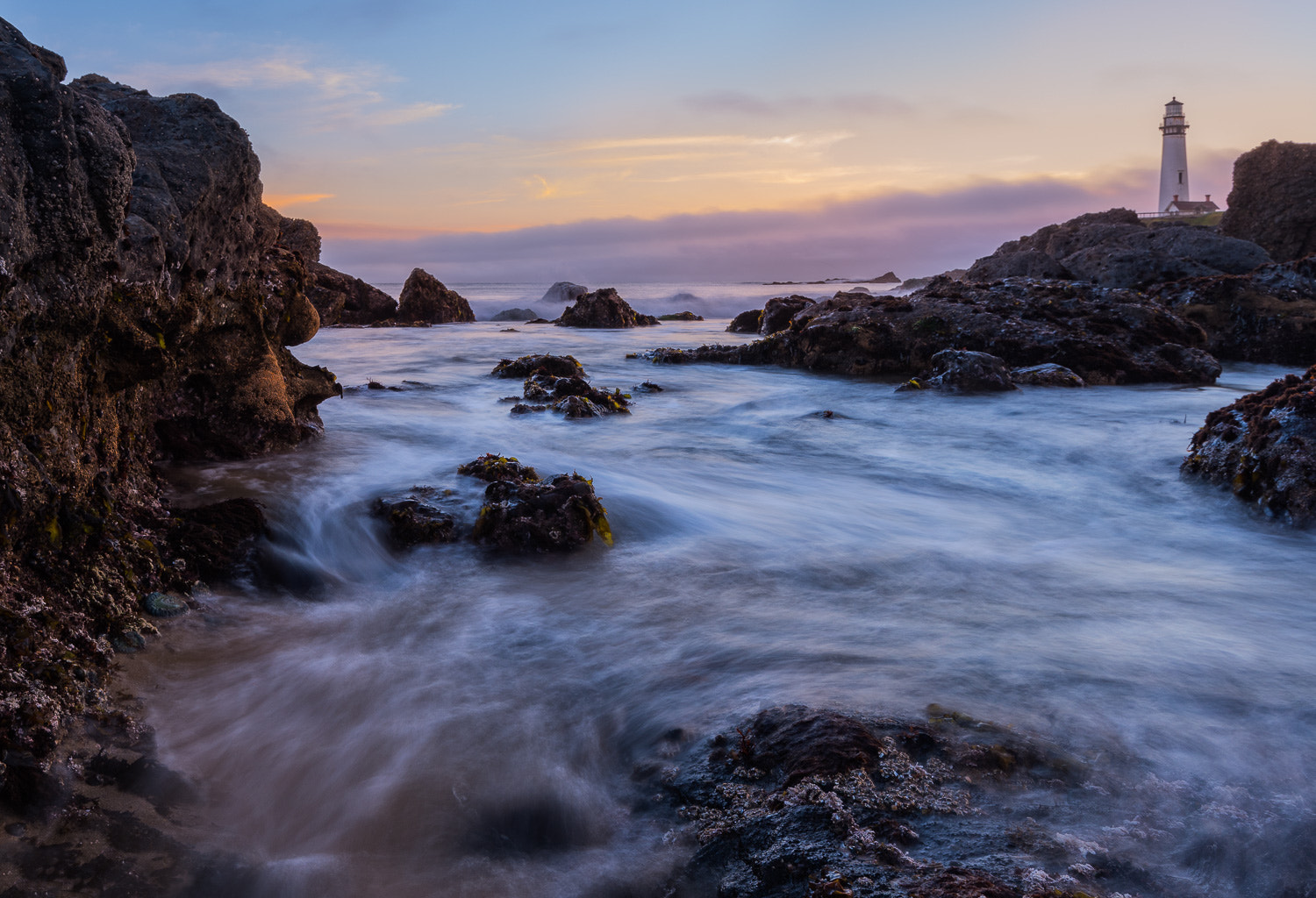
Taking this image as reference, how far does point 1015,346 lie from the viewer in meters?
11.4

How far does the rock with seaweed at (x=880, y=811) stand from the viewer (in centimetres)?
181

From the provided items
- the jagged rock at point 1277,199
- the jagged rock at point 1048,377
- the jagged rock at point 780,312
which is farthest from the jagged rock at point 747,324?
the jagged rock at point 1048,377

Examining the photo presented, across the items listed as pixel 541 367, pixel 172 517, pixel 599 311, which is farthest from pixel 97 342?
pixel 599 311

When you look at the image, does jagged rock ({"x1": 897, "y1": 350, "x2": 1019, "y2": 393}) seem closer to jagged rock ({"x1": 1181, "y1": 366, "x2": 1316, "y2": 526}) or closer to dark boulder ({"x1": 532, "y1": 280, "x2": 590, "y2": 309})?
jagged rock ({"x1": 1181, "y1": 366, "x2": 1316, "y2": 526})

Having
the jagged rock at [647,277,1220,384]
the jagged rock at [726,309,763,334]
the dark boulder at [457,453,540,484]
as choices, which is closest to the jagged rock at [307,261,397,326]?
the jagged rock at [726,309,763,334]

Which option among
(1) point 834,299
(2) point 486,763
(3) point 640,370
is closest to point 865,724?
(2) point 486,763

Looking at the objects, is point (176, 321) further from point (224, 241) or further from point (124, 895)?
point (124, 895)

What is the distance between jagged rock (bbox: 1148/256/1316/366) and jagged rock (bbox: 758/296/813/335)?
338 inches

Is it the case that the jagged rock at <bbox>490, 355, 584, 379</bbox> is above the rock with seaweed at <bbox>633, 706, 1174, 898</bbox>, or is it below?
above

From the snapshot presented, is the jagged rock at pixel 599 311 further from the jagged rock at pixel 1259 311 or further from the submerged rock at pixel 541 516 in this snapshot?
the submerged rock at pixel 541 516

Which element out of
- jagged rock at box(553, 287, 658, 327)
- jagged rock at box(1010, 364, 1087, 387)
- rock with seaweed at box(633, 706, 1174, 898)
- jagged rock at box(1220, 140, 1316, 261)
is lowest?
rock with seaweed at box(633, 706, 1174, 898)

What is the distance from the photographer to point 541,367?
35.9 ft

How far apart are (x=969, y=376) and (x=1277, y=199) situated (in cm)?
1546

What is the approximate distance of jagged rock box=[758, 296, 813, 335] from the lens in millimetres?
20438
